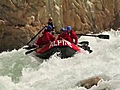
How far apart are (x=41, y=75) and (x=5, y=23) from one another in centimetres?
628

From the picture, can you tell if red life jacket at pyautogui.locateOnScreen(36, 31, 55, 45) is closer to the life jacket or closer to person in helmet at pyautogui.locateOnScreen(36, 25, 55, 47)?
person in helmet at pyautogui.locateOnScreen(36, 25, 55, 47)

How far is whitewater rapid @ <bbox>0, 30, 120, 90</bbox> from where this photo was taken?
8.62 m

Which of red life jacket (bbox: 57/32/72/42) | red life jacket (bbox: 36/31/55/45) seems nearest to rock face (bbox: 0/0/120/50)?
red life jacket (bbox: 36/31/55/45)

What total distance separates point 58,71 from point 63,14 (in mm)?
8894

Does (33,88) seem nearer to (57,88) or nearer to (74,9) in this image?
(57,88)

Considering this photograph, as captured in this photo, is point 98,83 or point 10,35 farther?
point 10,35

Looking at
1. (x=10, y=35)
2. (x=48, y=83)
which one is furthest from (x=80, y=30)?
(x=48, y=83)

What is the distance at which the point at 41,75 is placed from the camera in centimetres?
1029

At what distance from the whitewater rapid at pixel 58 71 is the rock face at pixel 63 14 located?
295cm

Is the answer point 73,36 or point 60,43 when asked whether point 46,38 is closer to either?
point 73,36

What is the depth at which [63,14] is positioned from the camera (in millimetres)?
19047

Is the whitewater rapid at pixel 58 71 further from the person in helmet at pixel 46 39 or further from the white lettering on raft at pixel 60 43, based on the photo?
the person in helmet at pixel 46 39

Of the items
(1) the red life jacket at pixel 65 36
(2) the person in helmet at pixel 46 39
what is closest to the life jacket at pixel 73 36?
(1) the red life jacket at pixel 65 36

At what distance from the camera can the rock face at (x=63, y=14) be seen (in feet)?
52.6
